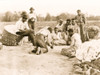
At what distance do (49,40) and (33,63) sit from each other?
1.39 meters

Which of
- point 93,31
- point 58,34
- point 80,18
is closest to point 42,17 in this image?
point 58,34

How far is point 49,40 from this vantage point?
496cm

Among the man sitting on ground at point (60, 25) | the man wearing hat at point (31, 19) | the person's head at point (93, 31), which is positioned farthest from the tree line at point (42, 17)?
the man wearing hat at point (31, 19)

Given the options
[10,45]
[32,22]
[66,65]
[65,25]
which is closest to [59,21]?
[65,25]

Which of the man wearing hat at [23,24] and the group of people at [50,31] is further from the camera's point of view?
the man wearing hat at [23,24]

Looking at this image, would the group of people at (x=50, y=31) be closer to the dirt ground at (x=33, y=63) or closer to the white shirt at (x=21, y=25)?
the white shirt at (x=21, y=25)

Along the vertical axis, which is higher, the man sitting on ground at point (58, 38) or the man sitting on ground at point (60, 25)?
the man sitting on ground at point (60, 25)

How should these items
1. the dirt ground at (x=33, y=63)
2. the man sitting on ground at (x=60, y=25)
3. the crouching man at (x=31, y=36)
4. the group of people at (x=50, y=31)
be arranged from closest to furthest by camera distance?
the dirt ground at (x=33, y=63)
the crouching man at (x=31, y=36)
the group of people at (x=50, y=31)
the man sitting on ground at (x=60, y=25)

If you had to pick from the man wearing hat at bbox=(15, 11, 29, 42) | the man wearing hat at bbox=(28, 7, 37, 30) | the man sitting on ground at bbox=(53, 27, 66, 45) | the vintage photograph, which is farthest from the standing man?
the man wearing hat at bbox=(15, 11, 29, 42)

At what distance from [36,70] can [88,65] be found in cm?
80

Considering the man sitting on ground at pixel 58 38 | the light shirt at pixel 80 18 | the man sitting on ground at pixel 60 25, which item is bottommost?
the man sitting on ground at pixel 58 38

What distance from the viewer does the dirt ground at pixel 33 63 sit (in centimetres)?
330

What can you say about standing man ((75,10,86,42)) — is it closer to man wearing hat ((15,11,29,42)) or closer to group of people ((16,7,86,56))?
group of people ((16,7,86,56))

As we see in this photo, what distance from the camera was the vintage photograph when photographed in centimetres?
335
